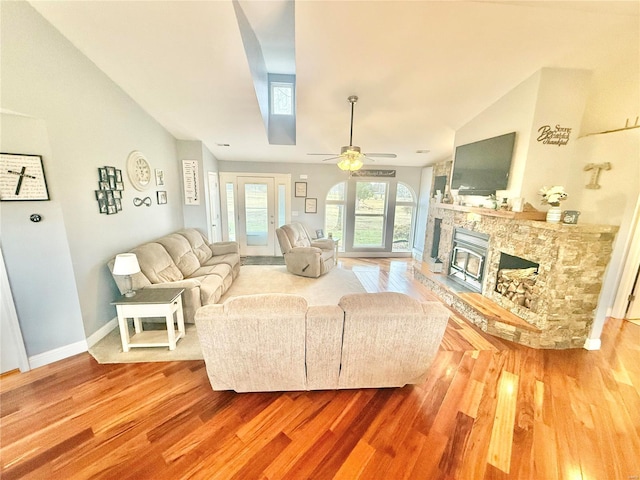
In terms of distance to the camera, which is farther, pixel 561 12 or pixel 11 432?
pixel 561 12

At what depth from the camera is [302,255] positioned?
4.54 m

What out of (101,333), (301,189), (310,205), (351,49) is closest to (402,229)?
(310,205)

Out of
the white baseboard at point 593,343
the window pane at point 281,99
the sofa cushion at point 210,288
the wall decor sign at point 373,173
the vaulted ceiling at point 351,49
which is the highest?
the window pane at point 281,99

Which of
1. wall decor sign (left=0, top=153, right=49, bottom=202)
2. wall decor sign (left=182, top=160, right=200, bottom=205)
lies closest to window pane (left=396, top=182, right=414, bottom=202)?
wall decor sign (left=182, top=160, right=200, bottom=205)

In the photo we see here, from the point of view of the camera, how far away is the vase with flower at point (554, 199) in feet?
7.92

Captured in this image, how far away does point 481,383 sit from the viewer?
2.06 metres

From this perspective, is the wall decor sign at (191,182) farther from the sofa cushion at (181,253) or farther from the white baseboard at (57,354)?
the white baseboard at (57,354)

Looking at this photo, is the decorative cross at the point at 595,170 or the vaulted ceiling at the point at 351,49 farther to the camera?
the decorative cross at the point at 595,170

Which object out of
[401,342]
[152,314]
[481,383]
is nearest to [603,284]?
[481,383]

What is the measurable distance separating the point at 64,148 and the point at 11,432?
2237 millimetres

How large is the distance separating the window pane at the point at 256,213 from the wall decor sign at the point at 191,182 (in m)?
→ 1.38

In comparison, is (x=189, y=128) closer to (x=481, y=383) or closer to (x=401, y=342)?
(x=401, y=342)

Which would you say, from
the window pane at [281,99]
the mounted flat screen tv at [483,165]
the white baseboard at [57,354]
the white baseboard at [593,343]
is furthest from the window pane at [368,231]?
the white baseboard at [57,354]

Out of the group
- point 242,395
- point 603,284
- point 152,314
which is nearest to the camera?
point 242,395
